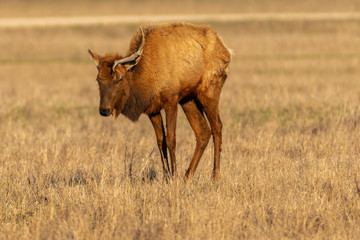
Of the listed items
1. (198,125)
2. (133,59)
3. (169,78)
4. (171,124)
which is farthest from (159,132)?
(133,59)

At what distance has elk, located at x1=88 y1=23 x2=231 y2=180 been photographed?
720 cm

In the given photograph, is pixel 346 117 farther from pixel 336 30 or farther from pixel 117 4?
pixel 117 4

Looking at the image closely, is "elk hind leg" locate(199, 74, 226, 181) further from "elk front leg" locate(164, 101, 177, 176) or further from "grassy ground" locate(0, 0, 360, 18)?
"grassy ground" locate(0, 0, 360, 18)

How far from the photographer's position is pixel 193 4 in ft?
347

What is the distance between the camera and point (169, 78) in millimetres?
7676

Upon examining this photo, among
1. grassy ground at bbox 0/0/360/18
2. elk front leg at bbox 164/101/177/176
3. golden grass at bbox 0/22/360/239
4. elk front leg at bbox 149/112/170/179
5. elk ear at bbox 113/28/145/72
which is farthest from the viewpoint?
grassy ground at bbox 0/0/360/18

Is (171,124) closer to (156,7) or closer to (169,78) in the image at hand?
→ (169,78)

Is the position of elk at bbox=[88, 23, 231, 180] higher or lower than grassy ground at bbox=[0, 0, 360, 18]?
higher

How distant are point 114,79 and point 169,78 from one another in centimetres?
90

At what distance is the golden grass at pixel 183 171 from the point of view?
575 centimetres

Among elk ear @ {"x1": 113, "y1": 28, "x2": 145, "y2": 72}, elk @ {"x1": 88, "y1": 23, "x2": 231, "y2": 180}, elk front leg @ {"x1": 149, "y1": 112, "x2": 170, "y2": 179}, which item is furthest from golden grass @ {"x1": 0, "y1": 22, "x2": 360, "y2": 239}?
elk ear @ {"x1": 113, "y1": 28, "x2": 145, "y2": 72}

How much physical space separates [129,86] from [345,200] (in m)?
2.85

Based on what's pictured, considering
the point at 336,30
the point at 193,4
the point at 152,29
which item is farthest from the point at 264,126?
Result: the point at 193,4

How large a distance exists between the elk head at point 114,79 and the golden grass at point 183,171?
31.7 inches
